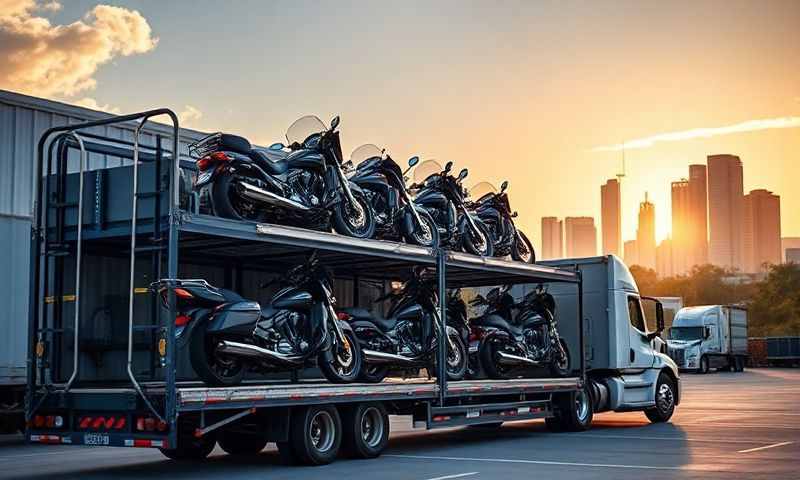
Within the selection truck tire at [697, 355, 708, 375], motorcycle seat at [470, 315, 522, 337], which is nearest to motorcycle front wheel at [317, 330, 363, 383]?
motorcycle seat at [470, 315, 522, 337]

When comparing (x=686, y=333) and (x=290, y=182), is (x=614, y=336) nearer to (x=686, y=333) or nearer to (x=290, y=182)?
(x=290, y=182)

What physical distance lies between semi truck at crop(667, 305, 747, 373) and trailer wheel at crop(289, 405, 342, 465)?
131 feet

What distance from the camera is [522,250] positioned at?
1886 cm

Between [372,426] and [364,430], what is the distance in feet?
0.62

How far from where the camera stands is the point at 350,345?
13898 mm

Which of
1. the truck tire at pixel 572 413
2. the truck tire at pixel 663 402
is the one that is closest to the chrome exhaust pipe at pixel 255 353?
the truck tire at pixel 572 413

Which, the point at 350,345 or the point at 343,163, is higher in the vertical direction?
the point at 343,163

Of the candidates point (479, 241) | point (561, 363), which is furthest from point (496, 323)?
point (561, 363)

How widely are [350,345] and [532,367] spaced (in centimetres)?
519

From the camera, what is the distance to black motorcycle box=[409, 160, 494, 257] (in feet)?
55.1

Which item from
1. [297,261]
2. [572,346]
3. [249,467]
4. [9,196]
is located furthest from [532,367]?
[9,196]

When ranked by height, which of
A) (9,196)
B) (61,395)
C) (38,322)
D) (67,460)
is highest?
(9,196)

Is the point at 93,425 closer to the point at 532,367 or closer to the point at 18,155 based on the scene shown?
the point at 18,155

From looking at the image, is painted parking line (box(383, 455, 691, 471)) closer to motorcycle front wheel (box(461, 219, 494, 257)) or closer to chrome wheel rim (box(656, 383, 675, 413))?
motorcycle front wheel (box(461, 219, 494, 257))
